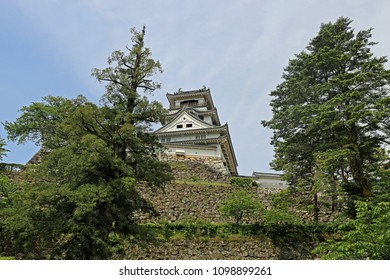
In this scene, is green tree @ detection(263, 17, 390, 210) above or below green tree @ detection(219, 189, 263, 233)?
above

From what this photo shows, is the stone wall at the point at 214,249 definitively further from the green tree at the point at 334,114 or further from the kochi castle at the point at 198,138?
the kochi castle at the point at 198,138

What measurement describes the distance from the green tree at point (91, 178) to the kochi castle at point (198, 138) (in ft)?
54.2

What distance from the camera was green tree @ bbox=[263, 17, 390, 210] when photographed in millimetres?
10867

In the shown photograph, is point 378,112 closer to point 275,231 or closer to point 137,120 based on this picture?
point 275,231

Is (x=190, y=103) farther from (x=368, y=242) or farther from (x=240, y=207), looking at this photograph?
(x=368, y=242)

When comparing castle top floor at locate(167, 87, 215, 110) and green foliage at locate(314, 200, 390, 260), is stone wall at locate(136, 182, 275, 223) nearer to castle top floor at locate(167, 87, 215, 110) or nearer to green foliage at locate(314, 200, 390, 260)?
green foliage at locate(314, 200, 390, 260)

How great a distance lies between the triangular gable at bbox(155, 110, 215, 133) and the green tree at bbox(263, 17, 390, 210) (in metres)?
17.6

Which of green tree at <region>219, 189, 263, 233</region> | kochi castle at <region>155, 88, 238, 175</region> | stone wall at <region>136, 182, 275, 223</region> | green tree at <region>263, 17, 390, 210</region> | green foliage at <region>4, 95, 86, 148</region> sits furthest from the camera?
kochi castle at <region>155, 88, 238, 175</region>

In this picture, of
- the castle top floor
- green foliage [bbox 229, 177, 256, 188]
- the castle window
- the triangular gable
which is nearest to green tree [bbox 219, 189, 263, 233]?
green foliage [bbox 229, 177, 256, 188]

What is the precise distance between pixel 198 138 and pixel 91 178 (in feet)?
74.3

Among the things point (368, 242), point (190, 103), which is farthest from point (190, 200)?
point (190, 103)

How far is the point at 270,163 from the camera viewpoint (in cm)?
1547

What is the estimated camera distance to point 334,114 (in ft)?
36.7

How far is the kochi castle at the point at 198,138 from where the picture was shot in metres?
28.6
